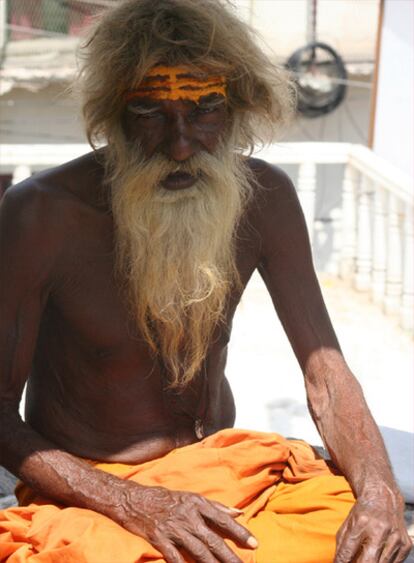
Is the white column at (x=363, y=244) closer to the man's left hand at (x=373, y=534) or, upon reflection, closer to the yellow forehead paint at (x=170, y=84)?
the yellow forehead paint at (x=170, y=84)

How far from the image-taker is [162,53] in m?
2.99

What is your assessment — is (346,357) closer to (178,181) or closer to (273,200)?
(273,200)

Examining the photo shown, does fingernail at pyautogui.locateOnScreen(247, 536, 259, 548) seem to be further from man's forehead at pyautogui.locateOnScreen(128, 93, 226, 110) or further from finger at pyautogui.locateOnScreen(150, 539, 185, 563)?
man's forehead at pyautogui.locateOnScreen(128, 93, 226, 110)

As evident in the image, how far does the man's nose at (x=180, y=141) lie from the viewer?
2969 mm

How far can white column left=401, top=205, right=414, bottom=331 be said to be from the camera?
7.62m

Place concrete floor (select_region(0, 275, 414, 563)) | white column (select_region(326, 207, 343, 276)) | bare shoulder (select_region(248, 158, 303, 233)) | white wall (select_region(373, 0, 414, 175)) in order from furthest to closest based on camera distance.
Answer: white column (select_region(326, 207, 343, 276))
white wall (select_region(373, 0, 414, 175))
concrete floor (select_region(0, 275, 414, 563))
bare shoulder (select_region(248, 158, 303, 233))

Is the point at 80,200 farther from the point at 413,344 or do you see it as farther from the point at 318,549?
the point at 413,344

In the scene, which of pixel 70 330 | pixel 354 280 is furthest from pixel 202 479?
pixel 354 280

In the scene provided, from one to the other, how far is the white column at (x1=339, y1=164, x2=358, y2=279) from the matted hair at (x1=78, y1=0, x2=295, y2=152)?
5449 millimetres

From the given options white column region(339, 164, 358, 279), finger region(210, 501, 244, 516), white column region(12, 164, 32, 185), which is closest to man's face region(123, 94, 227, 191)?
finger region(210, 501, 244, 516)

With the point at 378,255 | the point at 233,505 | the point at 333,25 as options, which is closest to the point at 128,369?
the point at 233,505

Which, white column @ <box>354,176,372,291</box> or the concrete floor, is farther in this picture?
white column @ <box>354,176,372,291</box>

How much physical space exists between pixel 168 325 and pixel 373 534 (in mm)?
792

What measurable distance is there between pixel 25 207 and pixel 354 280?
5.96 m
